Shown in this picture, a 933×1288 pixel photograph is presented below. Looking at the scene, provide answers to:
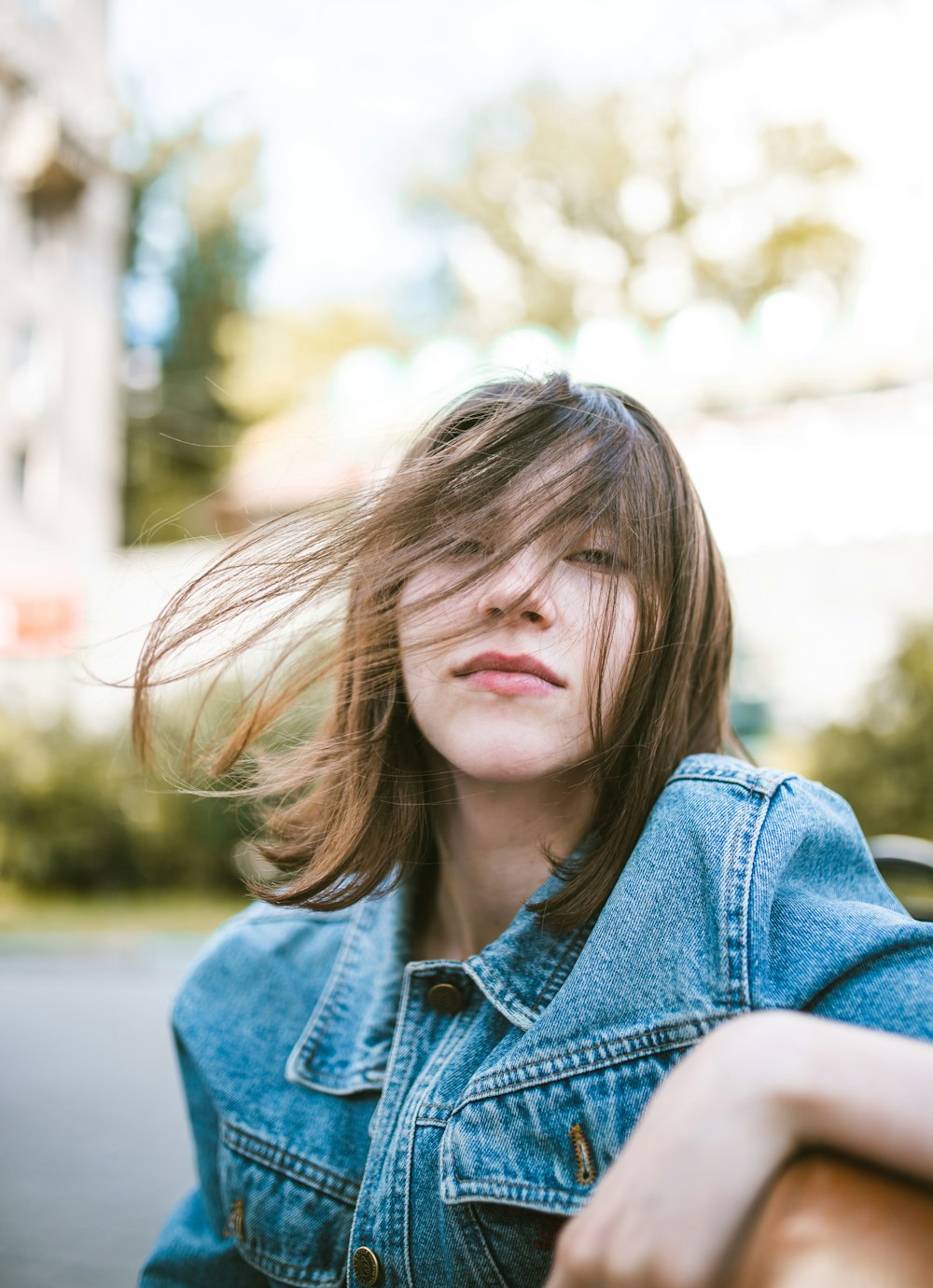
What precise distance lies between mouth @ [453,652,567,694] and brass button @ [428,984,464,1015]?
0.42m

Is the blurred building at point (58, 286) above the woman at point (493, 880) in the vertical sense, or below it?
above

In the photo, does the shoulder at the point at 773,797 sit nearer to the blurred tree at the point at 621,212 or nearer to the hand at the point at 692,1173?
the hand at the point at 692,1173

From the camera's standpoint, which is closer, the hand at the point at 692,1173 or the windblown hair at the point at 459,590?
the hand at the point at 692,1173

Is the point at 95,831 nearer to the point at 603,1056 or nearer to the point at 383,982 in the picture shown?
the point at 383,982

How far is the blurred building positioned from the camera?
16.2 metres

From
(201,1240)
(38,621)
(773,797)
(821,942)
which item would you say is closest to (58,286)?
(38,621)

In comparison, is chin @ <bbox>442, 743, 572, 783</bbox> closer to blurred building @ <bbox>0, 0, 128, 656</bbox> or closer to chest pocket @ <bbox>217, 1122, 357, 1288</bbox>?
chest pocket @ <bbox>217, 1122, 357, 1288</bbox>

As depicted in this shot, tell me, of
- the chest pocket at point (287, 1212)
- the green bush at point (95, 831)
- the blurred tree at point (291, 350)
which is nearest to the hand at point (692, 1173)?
the chest pocket at point (287, 1212)

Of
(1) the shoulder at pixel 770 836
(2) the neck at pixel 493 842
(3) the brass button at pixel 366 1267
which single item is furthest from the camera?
(2) the neck at pixel 493 842

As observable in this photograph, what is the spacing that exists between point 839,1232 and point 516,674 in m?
0.76

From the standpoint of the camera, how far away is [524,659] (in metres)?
1.33

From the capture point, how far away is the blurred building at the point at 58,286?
16203 mm

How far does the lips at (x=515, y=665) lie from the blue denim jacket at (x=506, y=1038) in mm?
198

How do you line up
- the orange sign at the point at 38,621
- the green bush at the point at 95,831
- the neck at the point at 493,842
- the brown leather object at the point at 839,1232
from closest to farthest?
the brown leather object at the point at 839,1232
the neck at the point at 493,842
the green bush at the point at 95,831
the orange sign at the point at 38,621
